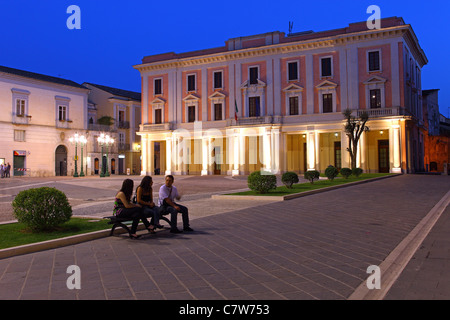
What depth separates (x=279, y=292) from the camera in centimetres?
444

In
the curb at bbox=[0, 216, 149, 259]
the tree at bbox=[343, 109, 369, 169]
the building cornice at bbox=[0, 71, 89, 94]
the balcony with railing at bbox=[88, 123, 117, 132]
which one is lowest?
the curb at bbox=[0, 216, 149, 259]

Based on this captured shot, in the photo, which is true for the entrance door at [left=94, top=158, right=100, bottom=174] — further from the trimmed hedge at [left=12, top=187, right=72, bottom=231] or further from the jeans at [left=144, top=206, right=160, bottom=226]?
the jeans at [left=144, top=206, right=160, bottom=226]

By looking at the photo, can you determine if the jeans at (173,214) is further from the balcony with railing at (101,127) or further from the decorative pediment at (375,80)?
the balcony with railing at (101,127)

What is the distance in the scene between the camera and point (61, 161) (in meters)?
46.5

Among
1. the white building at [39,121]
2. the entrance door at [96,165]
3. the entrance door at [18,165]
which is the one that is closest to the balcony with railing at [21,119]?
the white building at [39,121]

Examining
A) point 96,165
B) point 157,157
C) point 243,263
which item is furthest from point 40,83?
point 243,263

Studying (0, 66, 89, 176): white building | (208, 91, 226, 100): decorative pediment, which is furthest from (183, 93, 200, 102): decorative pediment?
(0, 66, 89, 176): white building

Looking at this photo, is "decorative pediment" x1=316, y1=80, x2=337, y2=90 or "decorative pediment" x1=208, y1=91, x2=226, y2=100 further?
"decorative pediment" x1=208, y1=91, x2=226, y2=100

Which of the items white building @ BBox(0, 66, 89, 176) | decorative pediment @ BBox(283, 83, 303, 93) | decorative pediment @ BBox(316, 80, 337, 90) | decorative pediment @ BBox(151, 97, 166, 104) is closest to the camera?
decorative pediment @ BBox(316, 80, 337, 90)

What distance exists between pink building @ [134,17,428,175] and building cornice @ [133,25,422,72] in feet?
0.34

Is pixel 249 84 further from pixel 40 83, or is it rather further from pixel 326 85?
pixel 40 83

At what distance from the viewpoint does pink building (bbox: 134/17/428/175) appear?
122ft

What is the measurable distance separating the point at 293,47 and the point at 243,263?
3819 centimetres
